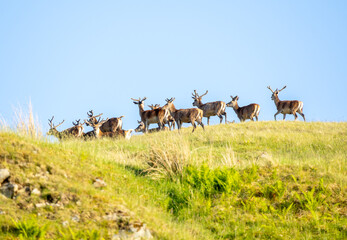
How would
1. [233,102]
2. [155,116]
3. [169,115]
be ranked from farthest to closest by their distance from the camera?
[233,102] → [169,115] → [155,116]

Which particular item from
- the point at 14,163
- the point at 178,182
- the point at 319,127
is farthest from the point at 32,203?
the point at 319,127

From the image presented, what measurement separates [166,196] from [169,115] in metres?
22.9

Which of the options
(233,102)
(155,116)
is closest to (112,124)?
(155,116)

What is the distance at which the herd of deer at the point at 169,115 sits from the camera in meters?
26.3

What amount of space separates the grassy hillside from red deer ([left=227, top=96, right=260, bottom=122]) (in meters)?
23.8

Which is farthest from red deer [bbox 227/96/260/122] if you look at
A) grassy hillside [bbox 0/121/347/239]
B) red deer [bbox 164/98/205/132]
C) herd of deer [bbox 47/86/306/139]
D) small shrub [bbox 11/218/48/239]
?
small shrub [bbox 11/218/48/239]

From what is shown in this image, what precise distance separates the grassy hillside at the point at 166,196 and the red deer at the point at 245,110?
2382 centimetres

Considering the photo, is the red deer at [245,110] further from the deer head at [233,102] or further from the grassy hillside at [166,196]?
the grassy hillside at [166,196]

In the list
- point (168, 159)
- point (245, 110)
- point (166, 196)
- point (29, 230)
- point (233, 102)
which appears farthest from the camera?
point (233, 102)

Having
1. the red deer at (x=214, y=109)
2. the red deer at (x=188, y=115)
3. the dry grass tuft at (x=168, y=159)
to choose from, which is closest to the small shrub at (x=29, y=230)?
the dry grass tuft at (x=168, y=159)

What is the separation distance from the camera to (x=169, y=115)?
31562mm

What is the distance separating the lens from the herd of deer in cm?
2627

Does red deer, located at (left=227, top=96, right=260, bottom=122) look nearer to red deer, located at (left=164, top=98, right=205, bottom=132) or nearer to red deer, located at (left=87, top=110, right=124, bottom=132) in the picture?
red deer, located at (left=164, top=98, right=205, bottom=132)

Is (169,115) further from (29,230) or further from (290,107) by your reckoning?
(29,230)
